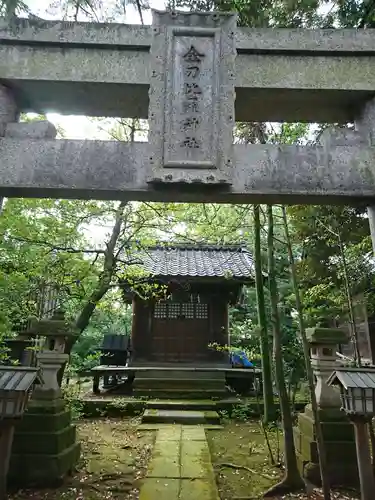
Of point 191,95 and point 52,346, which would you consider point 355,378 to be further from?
point 52,346

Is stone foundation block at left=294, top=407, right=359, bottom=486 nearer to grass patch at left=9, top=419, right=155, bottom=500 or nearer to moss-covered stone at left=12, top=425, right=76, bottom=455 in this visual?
grass patch at left=9, top=419, right=155, bottom=500

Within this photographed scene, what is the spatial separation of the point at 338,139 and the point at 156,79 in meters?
1.70

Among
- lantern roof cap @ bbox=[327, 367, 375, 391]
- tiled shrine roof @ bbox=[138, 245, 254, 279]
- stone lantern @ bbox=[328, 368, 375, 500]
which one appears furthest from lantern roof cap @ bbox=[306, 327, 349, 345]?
tiled shrine roof @ bbox=[138, 245, 254, 279]

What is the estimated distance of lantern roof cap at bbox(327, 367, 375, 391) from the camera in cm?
366

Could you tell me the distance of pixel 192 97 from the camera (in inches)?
138

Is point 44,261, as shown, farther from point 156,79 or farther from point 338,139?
point 338,139

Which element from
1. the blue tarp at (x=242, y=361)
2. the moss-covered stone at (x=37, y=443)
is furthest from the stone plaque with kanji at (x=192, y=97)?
the blue tarp at (x=242, y=361)

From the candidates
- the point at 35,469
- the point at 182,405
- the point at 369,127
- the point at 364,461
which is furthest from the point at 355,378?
the point at 182,405

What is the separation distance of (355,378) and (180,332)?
10637mm

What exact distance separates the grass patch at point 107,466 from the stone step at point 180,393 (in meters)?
2.46

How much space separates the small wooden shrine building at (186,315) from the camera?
13.6m

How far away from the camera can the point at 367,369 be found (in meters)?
3.92

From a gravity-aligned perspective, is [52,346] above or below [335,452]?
above

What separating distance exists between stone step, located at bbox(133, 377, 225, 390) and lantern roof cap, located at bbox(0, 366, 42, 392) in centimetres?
922
